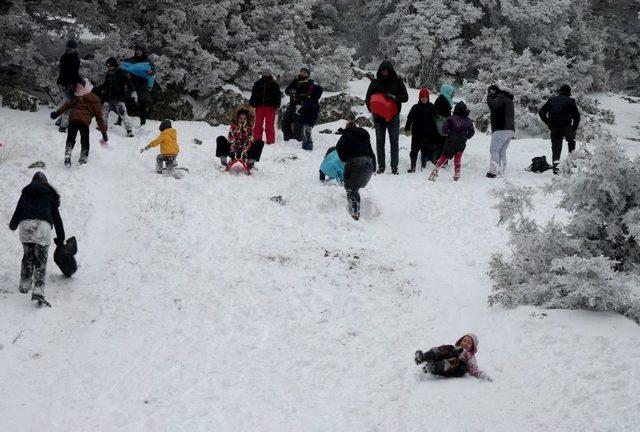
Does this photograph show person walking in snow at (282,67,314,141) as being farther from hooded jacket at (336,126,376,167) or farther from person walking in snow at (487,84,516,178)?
person walking in snow at (487,84,516,178)

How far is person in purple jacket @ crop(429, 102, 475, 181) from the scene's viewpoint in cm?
1498

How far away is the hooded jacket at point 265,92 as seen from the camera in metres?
16.9

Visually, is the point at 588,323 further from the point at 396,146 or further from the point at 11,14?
the point at 11,14

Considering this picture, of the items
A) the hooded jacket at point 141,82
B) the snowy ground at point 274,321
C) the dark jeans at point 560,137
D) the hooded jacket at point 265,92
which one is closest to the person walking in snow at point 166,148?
the snowy ground at point 274,321

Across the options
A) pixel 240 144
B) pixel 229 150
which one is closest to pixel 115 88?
pixel 229 150

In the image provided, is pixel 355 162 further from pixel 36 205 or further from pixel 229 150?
pixel 36 205

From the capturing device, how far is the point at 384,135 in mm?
15648

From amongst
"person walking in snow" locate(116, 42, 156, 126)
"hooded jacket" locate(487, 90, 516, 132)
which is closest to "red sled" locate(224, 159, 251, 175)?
"person walking in snow" locate(116, 42, 156, 126)

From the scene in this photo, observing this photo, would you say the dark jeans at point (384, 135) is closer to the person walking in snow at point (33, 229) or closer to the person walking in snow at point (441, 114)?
the person walking in snow at point (441, 114)

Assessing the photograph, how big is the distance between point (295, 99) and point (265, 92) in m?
1.11

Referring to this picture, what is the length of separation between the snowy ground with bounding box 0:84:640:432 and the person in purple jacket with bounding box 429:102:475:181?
37.5 inches

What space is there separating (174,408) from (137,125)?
40.9ft

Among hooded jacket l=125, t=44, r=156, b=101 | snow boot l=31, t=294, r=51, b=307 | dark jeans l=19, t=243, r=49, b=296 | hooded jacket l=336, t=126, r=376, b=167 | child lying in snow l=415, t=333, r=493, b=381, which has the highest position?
hooded jacket l=125, t=44, r=156, b=101

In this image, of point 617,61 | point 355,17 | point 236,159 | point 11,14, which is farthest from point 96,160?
point 617,61
